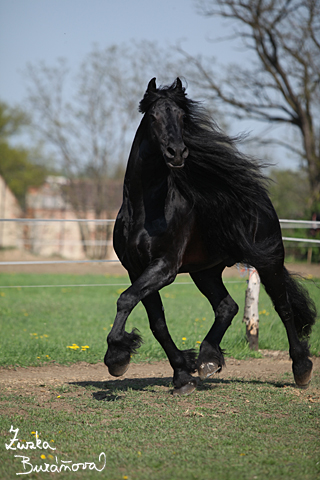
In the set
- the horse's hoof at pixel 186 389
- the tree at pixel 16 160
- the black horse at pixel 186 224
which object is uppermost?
the tree at pixel 16 160

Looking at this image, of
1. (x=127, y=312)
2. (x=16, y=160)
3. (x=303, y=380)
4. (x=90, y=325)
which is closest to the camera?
(x=127, y=312)

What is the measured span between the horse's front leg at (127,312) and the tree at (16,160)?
114 feet

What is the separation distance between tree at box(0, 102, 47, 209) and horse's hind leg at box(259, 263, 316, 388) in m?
33.9

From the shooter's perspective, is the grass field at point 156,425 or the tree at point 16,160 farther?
the tree at point 16,160

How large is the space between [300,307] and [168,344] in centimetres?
172

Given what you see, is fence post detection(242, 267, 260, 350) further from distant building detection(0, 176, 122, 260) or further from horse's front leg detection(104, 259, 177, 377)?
distant building detection(0, 176, 122, 260)

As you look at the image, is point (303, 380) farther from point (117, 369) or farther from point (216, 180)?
point (216, 180)

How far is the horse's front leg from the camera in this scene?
3.82m

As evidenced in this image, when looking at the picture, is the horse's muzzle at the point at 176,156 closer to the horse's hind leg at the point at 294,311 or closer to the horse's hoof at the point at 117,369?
the horse's hoof at the point at 117,369

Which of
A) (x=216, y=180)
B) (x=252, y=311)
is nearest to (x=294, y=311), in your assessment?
(x=252, y=311)

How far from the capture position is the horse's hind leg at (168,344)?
171 inches

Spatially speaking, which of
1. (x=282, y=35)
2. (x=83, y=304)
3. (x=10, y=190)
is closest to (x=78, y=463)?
(x=83, y=304)

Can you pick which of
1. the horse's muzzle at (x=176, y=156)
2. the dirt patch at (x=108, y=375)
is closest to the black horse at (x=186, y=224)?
the horse's muzzle at (x=176, y=156)

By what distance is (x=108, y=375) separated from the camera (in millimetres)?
5395
